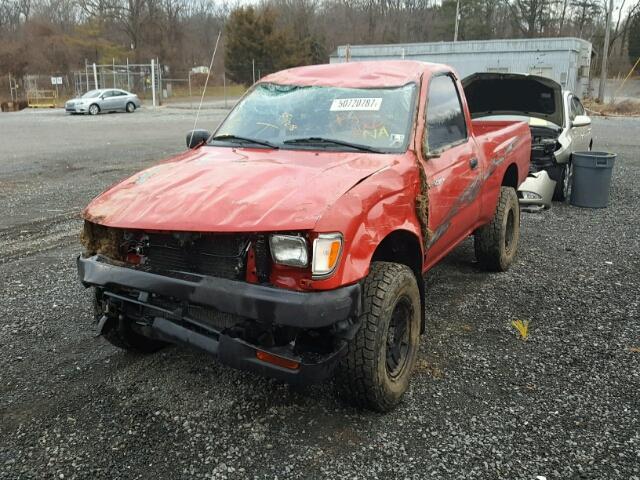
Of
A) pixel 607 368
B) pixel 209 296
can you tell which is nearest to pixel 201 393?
pixel 209 296

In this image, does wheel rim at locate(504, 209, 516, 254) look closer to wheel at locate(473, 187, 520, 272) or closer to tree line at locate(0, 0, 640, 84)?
wheel at locate(473, 187, 520, 272)

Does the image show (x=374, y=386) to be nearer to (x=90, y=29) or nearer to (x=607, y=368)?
(x=607, y=368)

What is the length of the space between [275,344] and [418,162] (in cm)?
156

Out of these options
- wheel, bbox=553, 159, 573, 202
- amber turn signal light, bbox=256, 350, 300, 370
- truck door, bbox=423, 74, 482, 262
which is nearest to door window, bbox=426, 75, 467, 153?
truck door, bbox=423, 74, 482, 262

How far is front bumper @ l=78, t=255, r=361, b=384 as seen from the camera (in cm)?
266

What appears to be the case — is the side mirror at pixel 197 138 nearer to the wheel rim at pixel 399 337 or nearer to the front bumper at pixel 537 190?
the wheel rim at pixel 399 337

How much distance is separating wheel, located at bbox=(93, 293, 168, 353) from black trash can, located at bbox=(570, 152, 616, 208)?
6.99m

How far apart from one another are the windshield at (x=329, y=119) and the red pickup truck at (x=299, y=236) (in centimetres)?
1

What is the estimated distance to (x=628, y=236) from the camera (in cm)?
714

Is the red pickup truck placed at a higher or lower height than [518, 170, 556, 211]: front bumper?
higher

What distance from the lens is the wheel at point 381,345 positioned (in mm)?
2979

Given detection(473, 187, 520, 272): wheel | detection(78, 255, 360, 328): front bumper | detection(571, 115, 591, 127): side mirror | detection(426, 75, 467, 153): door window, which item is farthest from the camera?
detection(571, 115, 591, 127): side mirror

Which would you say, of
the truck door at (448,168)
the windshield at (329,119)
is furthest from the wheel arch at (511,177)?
the windshield at (329,119)

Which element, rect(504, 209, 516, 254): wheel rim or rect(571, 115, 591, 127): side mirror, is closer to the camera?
rect(504, 209, 516, 254): wheel rim
